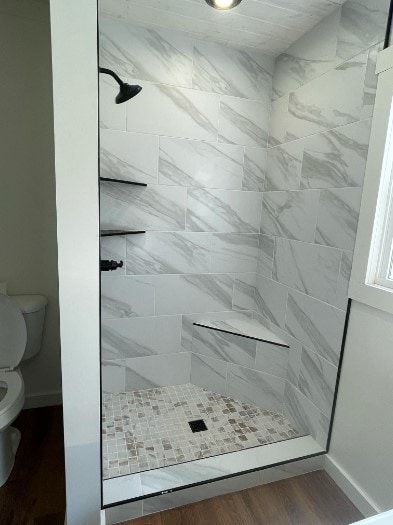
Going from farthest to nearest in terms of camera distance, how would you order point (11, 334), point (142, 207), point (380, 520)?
point (142, 207) → point (11, 334) → point (380, 520)

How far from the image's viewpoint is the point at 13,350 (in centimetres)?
153

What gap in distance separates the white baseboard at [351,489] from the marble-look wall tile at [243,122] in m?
1.89

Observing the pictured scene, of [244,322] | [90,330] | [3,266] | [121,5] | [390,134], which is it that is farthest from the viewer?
[244,322]

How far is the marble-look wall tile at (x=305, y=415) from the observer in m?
1.48

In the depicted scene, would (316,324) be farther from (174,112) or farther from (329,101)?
(174,112)

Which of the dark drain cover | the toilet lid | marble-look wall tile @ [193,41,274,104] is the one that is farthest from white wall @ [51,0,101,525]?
marble-look wall tile @ [193,41,274,104]

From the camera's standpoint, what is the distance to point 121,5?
1.41m

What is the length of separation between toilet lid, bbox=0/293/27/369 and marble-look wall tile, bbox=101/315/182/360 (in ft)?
1.48

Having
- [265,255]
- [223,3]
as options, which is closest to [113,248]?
[265,255]

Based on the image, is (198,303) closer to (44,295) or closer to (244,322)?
(244,322)

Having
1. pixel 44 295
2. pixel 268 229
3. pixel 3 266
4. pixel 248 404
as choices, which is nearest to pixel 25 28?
pixel 3 266

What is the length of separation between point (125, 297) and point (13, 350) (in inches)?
25.9

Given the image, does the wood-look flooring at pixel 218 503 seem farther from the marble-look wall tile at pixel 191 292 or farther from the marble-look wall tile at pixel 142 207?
the marble-look wall tile at pixel 142 207

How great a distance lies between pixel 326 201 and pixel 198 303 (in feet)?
3.37
